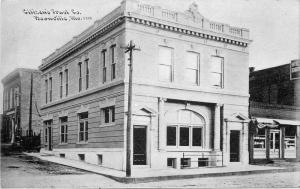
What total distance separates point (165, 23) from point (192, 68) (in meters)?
3.28

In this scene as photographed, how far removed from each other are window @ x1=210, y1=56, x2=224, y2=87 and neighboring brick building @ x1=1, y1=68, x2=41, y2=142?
744 inches

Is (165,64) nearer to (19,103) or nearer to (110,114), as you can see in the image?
(110,114)

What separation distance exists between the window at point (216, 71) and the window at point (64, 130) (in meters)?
10.8

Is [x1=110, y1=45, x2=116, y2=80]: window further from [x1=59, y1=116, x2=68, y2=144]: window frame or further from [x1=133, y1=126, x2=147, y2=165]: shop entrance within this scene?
[x1=59, y1=116, x2=68, y2=144]: window frame

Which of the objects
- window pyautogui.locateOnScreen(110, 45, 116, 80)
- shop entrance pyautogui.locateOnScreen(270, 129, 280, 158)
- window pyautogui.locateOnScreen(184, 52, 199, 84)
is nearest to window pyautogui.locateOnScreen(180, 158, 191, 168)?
window pyautogui.locateOnScreen(184, 52, 199, 84)

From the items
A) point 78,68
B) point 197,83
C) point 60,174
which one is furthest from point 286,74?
point 60,174

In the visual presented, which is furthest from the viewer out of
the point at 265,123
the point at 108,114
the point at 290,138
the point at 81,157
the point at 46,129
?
the point at 46,129

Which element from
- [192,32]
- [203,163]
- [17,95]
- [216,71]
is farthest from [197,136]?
[17,95]

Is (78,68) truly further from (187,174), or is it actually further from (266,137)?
(266,137)

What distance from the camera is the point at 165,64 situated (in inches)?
916

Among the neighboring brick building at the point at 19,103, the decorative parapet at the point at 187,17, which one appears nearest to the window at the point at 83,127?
the decorative parapet at the point at 187,17

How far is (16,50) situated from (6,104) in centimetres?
2730

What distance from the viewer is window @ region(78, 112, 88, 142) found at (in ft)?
85.6

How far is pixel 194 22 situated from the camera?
24.2m
